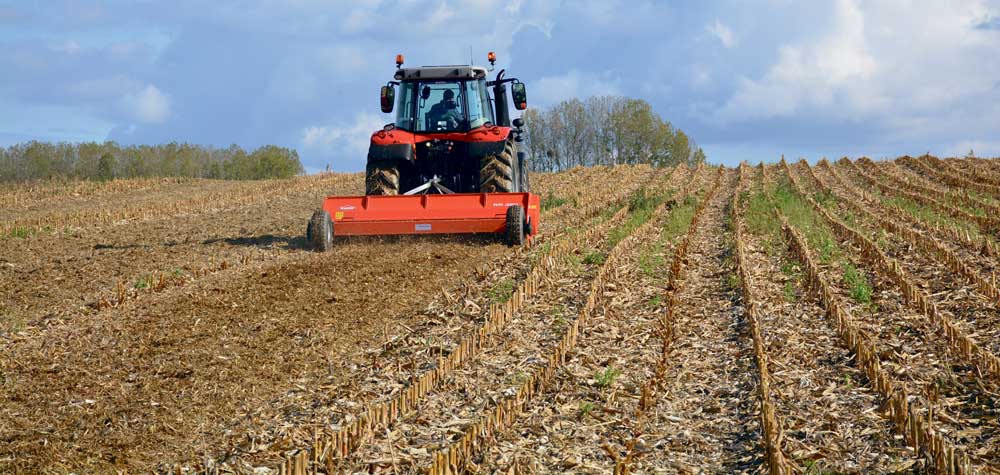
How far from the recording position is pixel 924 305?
8805mm

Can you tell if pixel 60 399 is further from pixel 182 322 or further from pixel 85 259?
pixel 85 259

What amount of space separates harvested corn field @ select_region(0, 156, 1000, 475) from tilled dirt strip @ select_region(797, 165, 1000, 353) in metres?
0.05

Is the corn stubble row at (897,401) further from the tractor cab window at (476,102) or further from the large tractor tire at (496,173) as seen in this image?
the tractor cab window at (476,102)

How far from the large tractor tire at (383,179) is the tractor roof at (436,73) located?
132cm

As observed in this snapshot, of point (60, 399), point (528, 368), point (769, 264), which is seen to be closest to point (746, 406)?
point (528, 368)

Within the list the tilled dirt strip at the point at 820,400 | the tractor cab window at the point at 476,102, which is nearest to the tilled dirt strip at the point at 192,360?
the tilled dirt strip at the point at 820,400

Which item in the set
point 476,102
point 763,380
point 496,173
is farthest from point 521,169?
point 763,380

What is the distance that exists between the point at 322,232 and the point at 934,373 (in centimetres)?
758

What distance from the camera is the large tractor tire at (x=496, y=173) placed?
41.8 feet

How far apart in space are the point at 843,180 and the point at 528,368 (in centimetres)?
2371

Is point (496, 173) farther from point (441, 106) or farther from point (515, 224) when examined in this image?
point (441, 106)

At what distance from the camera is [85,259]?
1209 cm

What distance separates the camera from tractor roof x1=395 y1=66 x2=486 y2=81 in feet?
43.4

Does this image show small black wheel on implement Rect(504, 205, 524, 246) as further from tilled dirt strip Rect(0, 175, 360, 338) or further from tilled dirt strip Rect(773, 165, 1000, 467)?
tilled dirt strip Rect(773, 165, 1000, 467)
